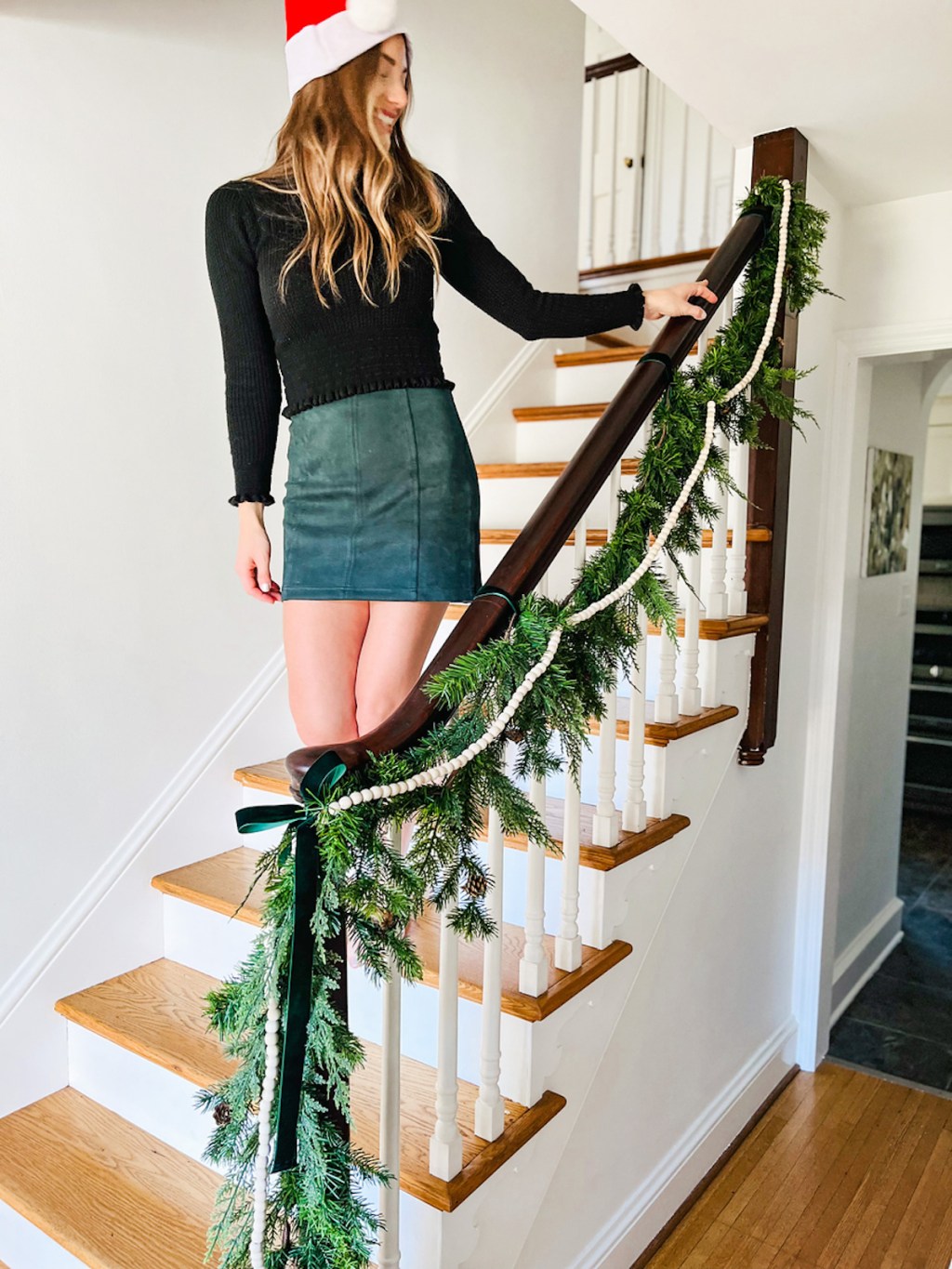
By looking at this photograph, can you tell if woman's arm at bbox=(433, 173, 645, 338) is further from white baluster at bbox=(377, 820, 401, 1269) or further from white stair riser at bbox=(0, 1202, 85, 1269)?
white stair riser at bbox=(0, 1202, 85, 1269)

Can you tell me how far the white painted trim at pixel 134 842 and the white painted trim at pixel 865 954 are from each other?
2083 mm

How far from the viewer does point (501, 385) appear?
9.22ft

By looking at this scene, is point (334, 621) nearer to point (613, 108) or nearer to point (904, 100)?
point (904, 100)

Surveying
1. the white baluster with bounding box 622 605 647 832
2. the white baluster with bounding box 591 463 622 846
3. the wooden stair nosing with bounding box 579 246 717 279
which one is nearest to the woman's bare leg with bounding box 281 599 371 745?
the white baluster with bounding box 591 463 622 846

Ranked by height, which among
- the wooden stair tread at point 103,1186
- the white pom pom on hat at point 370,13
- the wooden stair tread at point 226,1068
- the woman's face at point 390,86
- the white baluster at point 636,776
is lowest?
the wooden stair tread at point 103,1186

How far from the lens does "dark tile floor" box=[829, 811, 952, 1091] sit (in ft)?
8.97

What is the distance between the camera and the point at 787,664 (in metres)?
2.35

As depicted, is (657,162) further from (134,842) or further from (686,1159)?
(686,1159)

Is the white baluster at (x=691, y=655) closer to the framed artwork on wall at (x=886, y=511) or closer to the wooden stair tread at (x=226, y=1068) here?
the wooden stair tread at (x=226, y=1068)

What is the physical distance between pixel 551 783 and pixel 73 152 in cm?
155

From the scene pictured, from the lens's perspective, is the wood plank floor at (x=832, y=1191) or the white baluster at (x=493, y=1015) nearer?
the white baluster at (x=493, y=1015)

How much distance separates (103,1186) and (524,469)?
182cm

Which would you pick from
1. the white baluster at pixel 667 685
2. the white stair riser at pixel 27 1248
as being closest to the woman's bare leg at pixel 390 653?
the white baluster at pixel 667 685

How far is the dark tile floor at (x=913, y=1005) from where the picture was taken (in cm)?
273
